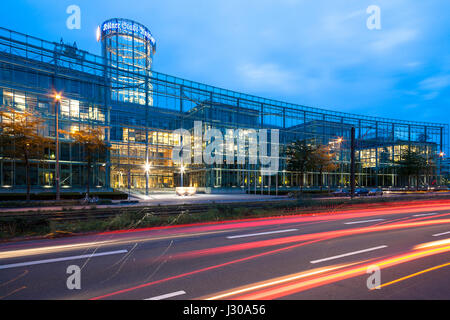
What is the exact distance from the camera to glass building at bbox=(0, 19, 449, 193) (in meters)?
34.5

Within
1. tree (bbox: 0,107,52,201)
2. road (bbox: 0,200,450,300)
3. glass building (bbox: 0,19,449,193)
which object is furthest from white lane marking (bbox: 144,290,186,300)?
tree (bbox: 0,107,52,201)

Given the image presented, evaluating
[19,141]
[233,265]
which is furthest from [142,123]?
[233,265]

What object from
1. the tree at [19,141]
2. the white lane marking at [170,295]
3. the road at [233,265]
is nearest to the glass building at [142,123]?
the tree at [19,141]

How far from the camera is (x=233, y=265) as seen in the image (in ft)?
22.7

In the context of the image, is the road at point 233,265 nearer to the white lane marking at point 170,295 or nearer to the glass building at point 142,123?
the white lane marking at point 170,295

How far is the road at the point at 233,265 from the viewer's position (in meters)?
5.28

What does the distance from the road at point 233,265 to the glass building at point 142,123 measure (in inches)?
686

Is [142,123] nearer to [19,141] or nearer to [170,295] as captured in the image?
[19,141]

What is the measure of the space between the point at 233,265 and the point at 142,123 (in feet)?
136

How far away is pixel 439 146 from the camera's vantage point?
7069cm

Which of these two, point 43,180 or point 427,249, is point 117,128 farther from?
point 427,249

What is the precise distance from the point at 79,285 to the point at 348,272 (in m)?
6.66

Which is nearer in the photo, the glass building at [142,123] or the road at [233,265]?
the road at [233,265]
